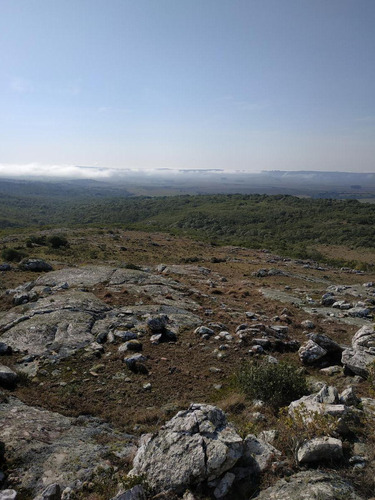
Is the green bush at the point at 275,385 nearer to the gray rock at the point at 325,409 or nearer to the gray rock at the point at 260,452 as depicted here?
the gray rock at the point at 325,409

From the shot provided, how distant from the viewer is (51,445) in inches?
261

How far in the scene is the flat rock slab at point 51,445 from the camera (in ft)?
19.1

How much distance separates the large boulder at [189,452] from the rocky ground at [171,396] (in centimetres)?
2

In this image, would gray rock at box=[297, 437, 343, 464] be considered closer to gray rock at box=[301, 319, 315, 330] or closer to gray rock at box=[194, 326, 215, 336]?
gray rock at box=[194, 326, 215, 336]

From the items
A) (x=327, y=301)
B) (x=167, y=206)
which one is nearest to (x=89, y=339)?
(x=327, y=301)

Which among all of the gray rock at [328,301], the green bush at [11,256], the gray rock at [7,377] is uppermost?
the gray rock at [7,377]

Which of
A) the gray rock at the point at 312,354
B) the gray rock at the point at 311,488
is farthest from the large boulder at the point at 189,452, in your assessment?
the gray rock at the point at 312,354

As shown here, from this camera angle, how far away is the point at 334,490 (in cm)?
493

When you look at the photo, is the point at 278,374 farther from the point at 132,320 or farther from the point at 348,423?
the point at 132,320

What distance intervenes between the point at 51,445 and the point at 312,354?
347 inches

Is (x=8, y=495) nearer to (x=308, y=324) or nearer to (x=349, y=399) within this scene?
(x=349, y=399)

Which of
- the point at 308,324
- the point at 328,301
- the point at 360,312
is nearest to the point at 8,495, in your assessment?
the point at 308,324

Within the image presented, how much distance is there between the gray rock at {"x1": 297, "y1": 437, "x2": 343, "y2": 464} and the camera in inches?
219

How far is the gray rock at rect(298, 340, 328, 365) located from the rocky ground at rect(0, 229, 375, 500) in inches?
1.8
